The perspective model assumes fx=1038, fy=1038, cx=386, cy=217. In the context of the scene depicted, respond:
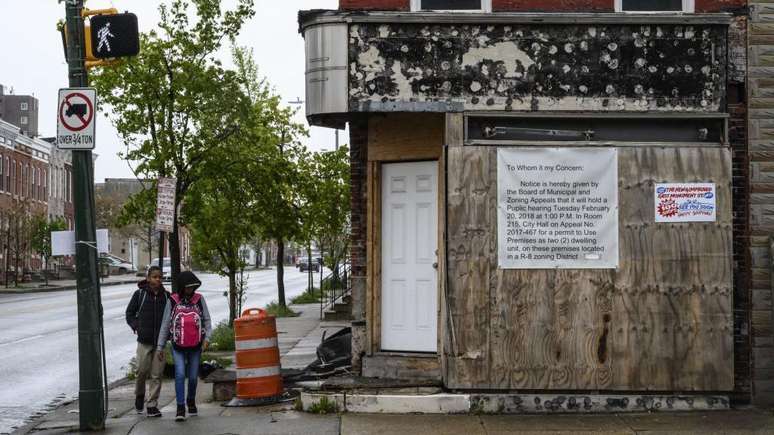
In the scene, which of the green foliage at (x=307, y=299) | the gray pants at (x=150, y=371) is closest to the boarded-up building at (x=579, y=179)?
the gray pants at (x=150, y=371)

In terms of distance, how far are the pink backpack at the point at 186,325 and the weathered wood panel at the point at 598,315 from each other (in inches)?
108

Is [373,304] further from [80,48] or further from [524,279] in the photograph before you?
[80,48]

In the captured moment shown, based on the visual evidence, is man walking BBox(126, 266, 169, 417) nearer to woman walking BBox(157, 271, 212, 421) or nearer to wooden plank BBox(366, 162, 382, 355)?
woman walking BBox(157, 271, 212, 421)

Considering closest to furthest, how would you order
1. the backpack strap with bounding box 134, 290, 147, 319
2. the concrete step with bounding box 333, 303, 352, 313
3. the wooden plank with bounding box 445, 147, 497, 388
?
the wooden plank with bounding box 445, 147, 497, 388
the backpack strap with bounding box 134, 290, 147, 319
the concrete step with bounding box 333, 303, 352, 313

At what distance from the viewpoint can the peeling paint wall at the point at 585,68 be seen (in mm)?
11125

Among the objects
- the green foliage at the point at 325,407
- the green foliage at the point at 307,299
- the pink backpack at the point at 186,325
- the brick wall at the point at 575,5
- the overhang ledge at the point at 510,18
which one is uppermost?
the brick wall at the point at 575,5

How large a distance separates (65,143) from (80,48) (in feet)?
3.35

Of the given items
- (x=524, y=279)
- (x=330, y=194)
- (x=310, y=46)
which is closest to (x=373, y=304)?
(x=524, y=279)

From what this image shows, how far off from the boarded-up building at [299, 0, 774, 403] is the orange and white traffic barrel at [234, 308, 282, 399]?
2116 mm

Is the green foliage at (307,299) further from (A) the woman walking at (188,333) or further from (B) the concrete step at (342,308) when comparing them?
(A) the woman walking at (188,333)

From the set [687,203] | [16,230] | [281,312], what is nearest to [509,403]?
[687,203]

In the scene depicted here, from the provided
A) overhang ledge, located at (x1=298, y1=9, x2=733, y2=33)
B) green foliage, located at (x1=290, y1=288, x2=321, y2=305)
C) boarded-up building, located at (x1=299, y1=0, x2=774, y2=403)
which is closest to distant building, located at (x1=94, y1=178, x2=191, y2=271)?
green foliage, located at (x1=290, y1=288, x2=321, y2=305)

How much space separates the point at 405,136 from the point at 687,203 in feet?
10.6

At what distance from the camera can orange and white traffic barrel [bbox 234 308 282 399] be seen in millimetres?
11844
